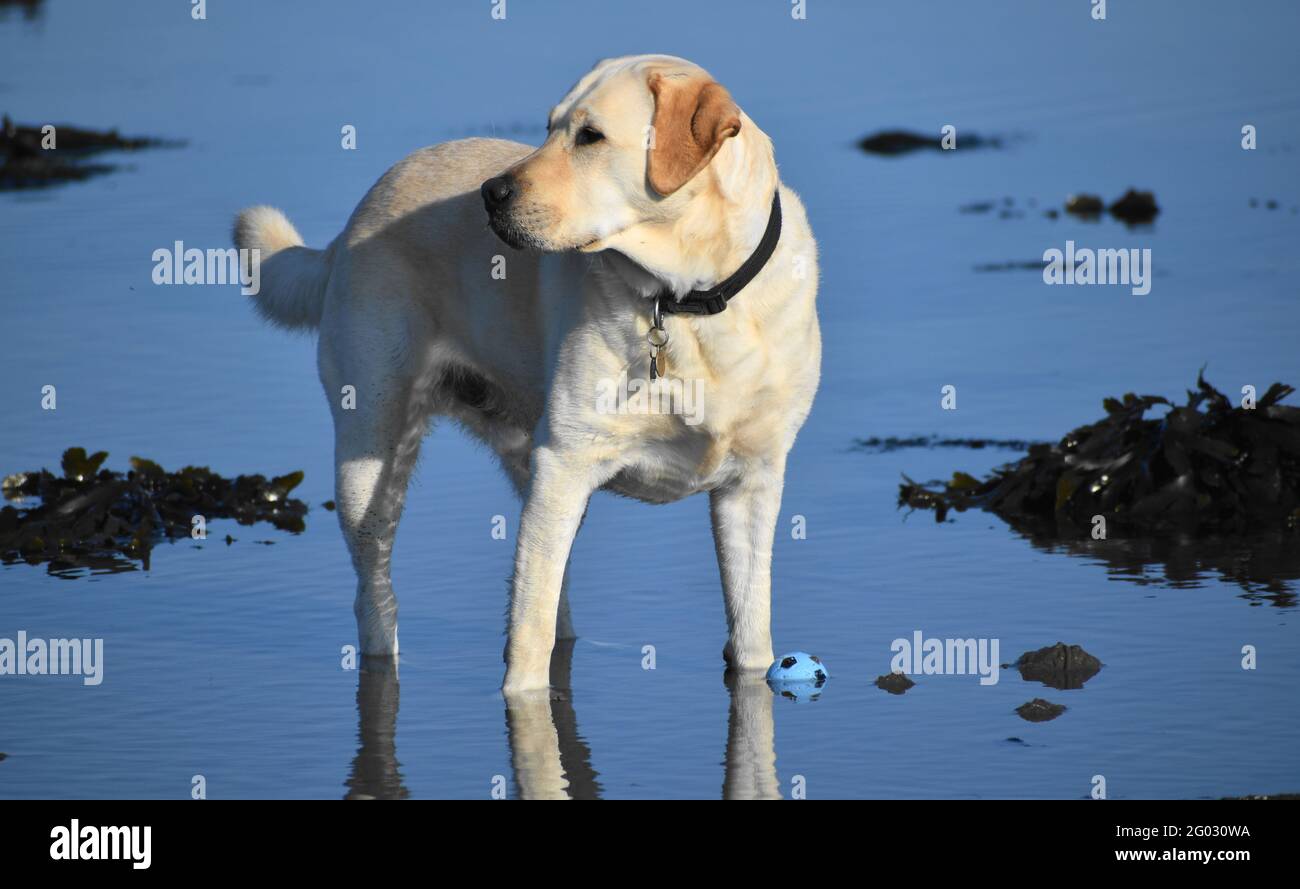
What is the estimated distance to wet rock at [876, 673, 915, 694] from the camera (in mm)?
6754

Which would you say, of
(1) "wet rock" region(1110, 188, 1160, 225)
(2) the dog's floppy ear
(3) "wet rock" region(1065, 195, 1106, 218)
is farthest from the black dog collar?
(3) "wet rock" region(1065, 195, 1106, 218)

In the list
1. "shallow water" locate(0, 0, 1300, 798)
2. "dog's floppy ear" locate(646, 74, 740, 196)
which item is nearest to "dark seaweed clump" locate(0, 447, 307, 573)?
"shallow water" locate(0, 0, 1300, 798)

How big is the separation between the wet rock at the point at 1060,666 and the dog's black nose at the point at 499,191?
89.9 inches

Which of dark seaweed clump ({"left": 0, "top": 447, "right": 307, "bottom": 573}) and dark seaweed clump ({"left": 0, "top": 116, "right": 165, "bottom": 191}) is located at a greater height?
dark seaweed clump ({"left": 0, "top": 116, "right": 165, "bottom": 191})

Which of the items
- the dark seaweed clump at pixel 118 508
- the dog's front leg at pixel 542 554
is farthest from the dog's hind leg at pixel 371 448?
the dark seaweed clump at pixel 118 508

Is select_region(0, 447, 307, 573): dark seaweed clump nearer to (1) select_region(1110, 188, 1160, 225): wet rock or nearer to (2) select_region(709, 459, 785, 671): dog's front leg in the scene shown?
(2) select_region(709, 459, 785, 671): dog's front leg

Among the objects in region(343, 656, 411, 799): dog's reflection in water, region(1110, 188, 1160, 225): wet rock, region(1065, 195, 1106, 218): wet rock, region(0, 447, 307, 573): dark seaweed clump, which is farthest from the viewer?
region(1065, 195, 1106, 218): wet rock

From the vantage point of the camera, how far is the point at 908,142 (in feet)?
57.3

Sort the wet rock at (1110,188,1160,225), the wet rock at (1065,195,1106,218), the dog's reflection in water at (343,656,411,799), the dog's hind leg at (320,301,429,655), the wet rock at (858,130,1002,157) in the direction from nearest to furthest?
the dog's reflection in water at (343,656,411,799)
the dog's hind leg at (320,301,429,655)
the wet rock at (1110,188,1160,225)
the wet rock at (1065,195,1106,218)
the wet rock at (858,130,1002,157)

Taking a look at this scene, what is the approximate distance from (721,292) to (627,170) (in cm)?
48

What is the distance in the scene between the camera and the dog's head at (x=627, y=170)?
5988 millimetres

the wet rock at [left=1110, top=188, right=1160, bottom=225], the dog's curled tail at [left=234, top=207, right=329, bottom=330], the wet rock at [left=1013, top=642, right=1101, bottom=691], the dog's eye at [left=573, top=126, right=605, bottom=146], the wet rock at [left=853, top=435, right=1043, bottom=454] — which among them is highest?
the wet rock at [left=1110, top=188, right=1160, bottom=225]

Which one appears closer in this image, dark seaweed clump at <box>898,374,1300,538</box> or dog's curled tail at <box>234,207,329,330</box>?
dog's curled tail at <box>234,207,329,330</box>

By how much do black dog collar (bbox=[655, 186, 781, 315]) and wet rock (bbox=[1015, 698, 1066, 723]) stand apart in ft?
5.00
